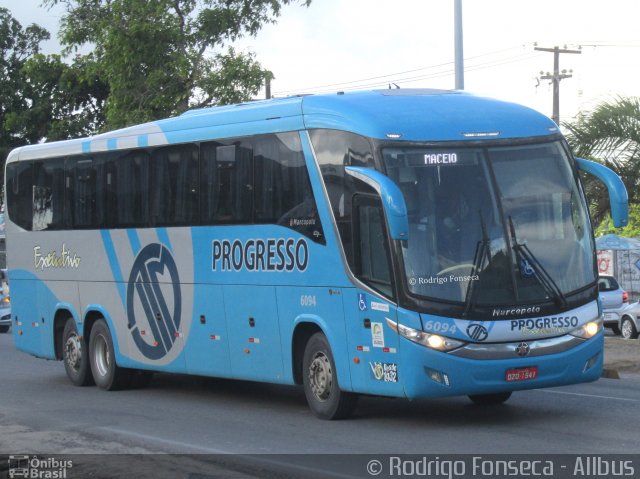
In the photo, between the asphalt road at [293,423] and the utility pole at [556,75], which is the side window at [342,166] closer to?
the asphalt road at [293,423]

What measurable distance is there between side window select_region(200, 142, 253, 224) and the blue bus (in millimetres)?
28

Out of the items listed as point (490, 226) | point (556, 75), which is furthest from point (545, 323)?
point (556, 75)

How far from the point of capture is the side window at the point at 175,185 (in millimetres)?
15791

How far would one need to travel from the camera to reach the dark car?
33.0m

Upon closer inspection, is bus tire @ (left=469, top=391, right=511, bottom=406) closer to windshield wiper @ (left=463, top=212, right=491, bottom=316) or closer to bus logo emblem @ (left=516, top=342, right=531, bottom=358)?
Result: bus logo emblem @ (left=516, top=342, right=531, bottom=358)

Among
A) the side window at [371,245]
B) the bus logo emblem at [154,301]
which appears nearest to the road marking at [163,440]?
the side window at [371,245]

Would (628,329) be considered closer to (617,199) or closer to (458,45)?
(458,45)

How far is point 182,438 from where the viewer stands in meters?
12.4

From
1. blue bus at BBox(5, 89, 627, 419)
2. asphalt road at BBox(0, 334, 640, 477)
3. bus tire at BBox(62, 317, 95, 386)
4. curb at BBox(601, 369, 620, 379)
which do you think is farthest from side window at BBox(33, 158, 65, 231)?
curb at BBox(601, 369, 620, 379)

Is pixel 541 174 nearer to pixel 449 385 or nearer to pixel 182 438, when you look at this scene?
pixel 449 385

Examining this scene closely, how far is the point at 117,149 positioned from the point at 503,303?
747 cm

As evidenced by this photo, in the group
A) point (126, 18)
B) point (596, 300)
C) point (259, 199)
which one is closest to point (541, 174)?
point (596, 300)

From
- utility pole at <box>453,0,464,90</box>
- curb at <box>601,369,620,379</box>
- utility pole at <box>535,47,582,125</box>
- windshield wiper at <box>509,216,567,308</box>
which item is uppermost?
utility pole at <box>535,47,582,125</box>

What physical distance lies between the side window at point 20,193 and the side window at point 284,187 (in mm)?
6602
